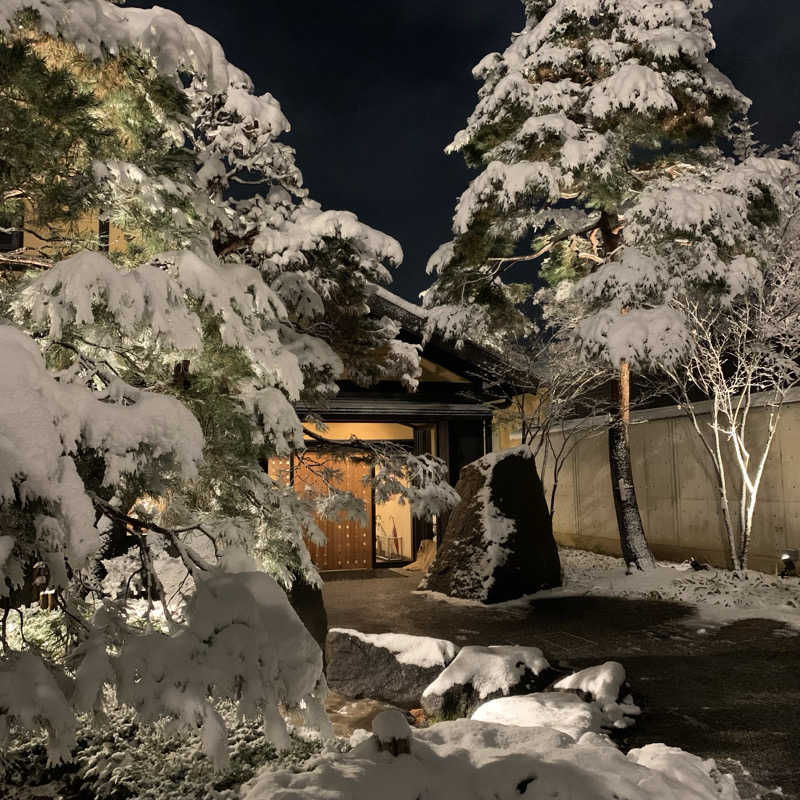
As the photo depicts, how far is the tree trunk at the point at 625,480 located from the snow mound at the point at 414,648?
5845 mm

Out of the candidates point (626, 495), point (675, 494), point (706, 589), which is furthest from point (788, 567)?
point (675, 494)

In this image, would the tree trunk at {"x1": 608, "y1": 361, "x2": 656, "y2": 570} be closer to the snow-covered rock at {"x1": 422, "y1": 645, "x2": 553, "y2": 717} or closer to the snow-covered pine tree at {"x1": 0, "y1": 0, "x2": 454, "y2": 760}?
the snow-covered rock at {"x1": 422, "y1": 645, "x2": 553, "y2": 717}

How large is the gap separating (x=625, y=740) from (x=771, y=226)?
9.13m

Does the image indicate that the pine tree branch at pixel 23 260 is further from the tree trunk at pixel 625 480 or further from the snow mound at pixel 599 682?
the tree trunk at pixel 625 480

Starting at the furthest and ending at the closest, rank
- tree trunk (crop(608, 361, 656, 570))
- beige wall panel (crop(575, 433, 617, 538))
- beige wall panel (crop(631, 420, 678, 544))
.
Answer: beige wall panel (crop(575, 433, 617, 538)) < beige wall panel (crop(631, 420, 678, 544)) < tree trunk (crop(608, 361, 656, 570))

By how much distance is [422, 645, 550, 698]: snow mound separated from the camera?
566 cm

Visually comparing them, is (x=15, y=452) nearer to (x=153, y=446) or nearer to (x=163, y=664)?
(x=153, y=446)

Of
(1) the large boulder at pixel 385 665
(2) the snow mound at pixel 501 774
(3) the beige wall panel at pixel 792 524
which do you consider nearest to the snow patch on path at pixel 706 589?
(3) the beige wall panel at pixel 792 524

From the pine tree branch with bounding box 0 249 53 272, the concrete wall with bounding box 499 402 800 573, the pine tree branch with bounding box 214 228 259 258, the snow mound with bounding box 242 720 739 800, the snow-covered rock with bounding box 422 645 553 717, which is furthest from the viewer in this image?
the concrete wall with bounding box 499 402 800 573

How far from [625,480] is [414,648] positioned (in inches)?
246

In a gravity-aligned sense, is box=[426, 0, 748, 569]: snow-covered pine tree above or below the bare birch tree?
above

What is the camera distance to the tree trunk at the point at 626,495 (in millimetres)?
11406

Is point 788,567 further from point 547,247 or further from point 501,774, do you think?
point 501,774

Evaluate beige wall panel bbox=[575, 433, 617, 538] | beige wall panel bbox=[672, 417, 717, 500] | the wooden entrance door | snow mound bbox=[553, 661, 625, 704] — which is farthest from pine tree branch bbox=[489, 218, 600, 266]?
snow mound bbox=[553, 661, 625, 704]
